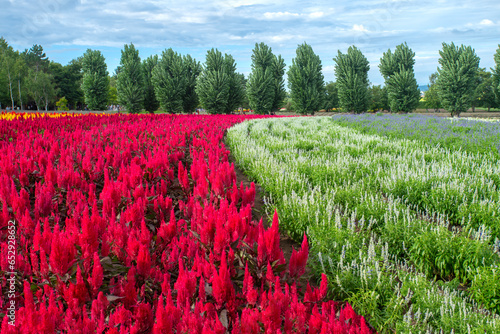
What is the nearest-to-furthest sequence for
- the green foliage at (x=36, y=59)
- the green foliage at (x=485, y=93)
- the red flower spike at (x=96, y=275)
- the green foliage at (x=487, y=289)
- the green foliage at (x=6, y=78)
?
the red flower spike at (x=96, y=275), the green foliage at (x=487, y=289), the green foliage at (x=485, y=93), the green foliage at (x=6, y=78), the green foliage at (x=36, y=59)

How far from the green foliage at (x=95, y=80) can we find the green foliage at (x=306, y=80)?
2716 cm

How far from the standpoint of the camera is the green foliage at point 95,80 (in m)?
46.0

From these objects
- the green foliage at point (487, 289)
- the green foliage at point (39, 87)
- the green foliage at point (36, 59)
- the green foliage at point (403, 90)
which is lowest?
the green foliage at point (487, 289)

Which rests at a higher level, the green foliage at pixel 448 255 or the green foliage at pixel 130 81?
the green foliage at pixel 130 81

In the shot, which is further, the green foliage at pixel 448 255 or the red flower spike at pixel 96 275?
the green foliage at pixel 448 255

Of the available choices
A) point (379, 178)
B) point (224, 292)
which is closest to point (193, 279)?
point (224, 292)

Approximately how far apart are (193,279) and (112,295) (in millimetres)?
558

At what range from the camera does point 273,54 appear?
4525 centimetres

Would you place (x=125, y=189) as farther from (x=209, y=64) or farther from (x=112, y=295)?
(x=209, y=64)

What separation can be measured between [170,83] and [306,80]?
1834cm

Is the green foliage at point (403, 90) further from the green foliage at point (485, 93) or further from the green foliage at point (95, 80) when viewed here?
the green foliage at point (95, 80)

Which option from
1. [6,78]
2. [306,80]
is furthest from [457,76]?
[6,78]

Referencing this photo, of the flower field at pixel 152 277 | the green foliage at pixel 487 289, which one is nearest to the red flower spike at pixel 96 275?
the flower field at pixel 152 277

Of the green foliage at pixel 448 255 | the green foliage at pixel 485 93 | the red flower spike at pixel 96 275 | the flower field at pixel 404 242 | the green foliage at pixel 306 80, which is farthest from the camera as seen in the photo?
the green foliage at pixel 485 93
